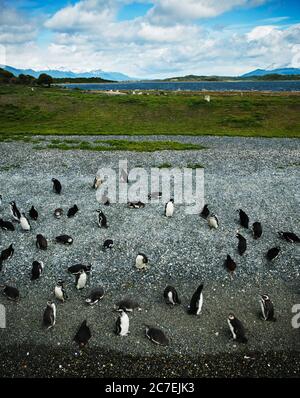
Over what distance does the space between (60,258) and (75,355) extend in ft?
17.6

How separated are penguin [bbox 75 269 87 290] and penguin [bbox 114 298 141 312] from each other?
5.62 feet

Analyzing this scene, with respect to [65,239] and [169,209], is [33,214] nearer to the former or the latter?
[65,239]

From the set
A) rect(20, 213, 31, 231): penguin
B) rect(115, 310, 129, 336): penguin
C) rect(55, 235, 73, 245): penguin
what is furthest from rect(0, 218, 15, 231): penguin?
rect(115, 310, 129, 336): penguin

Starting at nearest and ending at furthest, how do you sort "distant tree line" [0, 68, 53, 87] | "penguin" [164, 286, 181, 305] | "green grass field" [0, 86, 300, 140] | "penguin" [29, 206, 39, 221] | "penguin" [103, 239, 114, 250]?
"penguin" [164, 286, 181, 305]
"penguin" [103, 239, 114, 250]
"penguin" [29, 206, 39, 221]
"green grass field" [0, 86, 300, 140]
"distant tree line" [0, 68, 53, 87]

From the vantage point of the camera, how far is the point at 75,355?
984 cm

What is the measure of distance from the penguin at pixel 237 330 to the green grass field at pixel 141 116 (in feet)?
104

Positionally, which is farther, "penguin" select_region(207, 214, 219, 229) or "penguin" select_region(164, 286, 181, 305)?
"penguin" select_region(207, 214, 219, 229)

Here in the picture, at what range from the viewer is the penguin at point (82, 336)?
1012 centimetres

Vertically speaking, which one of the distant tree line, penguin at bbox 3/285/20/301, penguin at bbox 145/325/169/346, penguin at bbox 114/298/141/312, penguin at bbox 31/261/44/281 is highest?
the distant tree line

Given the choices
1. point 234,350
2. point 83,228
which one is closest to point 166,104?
point 83,228

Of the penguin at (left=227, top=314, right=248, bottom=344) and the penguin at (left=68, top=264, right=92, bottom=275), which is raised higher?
the penguin at (left=68, top=264, right=92, bottom=275)

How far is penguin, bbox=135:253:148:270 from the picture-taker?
A: 44.5ft

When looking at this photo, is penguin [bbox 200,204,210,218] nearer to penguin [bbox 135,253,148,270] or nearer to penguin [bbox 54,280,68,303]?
penguin [bbox 135,253,148,270]
